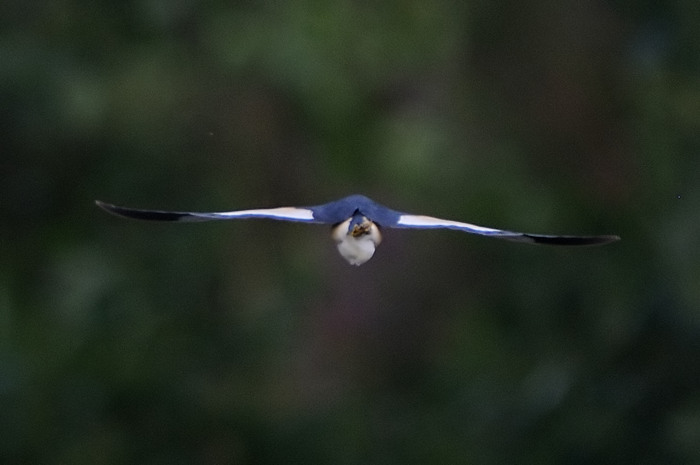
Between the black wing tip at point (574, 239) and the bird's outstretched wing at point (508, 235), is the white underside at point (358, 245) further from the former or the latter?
the black wing tip at point (574, 239)

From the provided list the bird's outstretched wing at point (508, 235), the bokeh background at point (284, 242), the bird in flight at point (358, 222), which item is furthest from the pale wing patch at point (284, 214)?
the bokeh background at point (284, 242)

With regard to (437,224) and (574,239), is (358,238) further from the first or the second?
(574,239)

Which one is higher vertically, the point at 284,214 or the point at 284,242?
the point at 284,242

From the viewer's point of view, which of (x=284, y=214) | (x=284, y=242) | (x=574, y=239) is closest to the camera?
(x=574, y=239)

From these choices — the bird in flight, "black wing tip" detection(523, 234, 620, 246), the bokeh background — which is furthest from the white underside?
the bokeh background

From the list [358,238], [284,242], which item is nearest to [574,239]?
[358,238]

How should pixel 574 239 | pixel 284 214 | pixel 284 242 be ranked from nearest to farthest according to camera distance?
pixel 574 239 < pixel 284 214 < pixel 284 242

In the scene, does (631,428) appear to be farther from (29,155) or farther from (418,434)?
(29,155)

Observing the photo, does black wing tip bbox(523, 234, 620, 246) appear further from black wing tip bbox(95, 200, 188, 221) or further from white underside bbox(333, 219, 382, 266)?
black wing tip bbox(95, 200, 188, 221)
